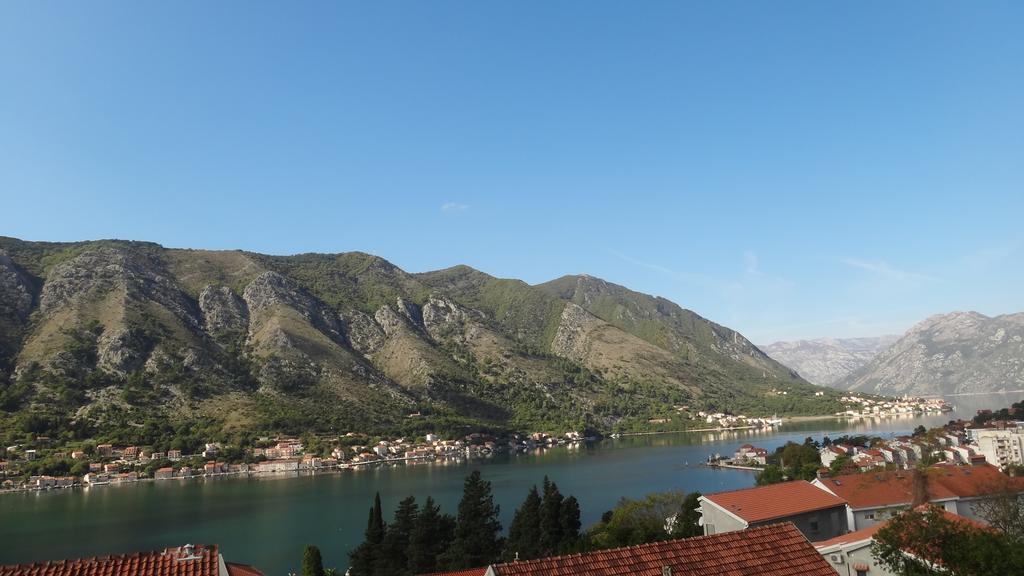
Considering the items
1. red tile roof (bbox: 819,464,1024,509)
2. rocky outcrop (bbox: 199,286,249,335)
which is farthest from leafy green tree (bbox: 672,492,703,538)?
rocky outcrop (bbox: 199,286,249,335)

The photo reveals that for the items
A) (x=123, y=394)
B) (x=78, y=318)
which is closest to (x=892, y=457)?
(x=123, y=394)

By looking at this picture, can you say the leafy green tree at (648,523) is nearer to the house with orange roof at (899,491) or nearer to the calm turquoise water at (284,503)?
the house with orange roof at (899,491)

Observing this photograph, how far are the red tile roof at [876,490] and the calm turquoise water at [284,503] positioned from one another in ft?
88.2

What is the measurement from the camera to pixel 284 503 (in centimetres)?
7631

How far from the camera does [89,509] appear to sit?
7569cm

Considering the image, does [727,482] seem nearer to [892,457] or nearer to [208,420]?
[892,457]

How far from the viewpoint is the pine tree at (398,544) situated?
102 feet

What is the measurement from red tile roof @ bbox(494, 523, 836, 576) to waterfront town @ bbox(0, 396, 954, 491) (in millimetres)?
72244

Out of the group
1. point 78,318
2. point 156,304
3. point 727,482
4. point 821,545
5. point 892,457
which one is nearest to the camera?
point 821,545

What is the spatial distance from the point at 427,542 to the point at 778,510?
16.9 metres

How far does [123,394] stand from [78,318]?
3050cm

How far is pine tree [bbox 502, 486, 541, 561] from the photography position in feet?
105

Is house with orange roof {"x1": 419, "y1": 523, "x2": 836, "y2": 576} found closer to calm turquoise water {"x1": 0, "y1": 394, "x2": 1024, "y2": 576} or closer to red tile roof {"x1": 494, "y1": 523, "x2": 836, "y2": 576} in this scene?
red tile roof {"x1": 494, "y1": 523, "x2": 836, "y2": 576}

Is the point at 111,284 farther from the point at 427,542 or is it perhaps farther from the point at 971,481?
the point at 971,481
